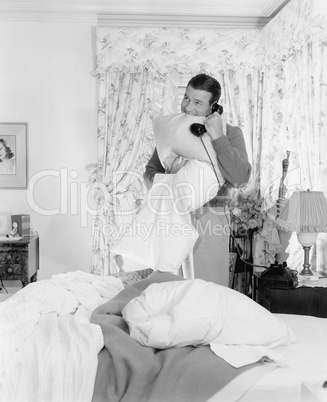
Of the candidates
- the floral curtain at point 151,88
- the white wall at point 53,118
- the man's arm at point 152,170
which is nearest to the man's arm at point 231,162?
the man's arm at point 152,170

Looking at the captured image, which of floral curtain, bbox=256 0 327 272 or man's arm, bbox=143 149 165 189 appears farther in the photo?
floral curtain, bbox=256 0 327 272

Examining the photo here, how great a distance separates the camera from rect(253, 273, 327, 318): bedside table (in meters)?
2.83

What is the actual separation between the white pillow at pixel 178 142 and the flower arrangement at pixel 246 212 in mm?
1685

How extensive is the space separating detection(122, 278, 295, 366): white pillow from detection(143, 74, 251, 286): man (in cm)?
61

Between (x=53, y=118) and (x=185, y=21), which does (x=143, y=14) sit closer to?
(x=185, y=21)

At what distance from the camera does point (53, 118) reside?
4621mm

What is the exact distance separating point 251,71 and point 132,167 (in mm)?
1383

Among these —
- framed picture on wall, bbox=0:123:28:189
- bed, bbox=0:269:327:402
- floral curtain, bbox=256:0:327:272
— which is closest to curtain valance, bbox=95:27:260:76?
floral curtain, bbox=256:0:327:272

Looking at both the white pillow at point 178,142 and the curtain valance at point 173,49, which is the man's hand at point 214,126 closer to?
the white pillow at point 178,142

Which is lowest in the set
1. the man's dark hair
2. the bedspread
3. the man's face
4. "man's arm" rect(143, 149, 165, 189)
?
the bedspread

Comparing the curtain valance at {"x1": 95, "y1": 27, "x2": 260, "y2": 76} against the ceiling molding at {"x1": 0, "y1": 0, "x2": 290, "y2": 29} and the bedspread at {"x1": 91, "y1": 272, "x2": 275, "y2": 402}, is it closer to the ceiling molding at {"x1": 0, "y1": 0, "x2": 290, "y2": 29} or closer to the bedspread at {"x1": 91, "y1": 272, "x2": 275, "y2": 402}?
the ceiling molding at {"x1": 0, "y1": 0, "x2": 290, "y2": 29}

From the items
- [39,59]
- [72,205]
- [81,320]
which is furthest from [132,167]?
[81,320]

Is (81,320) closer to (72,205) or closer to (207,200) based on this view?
(207,200)

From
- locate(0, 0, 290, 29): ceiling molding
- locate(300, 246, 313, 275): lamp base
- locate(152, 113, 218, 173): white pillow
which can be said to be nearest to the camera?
locate(152, 113, 218, 173): white pillow
